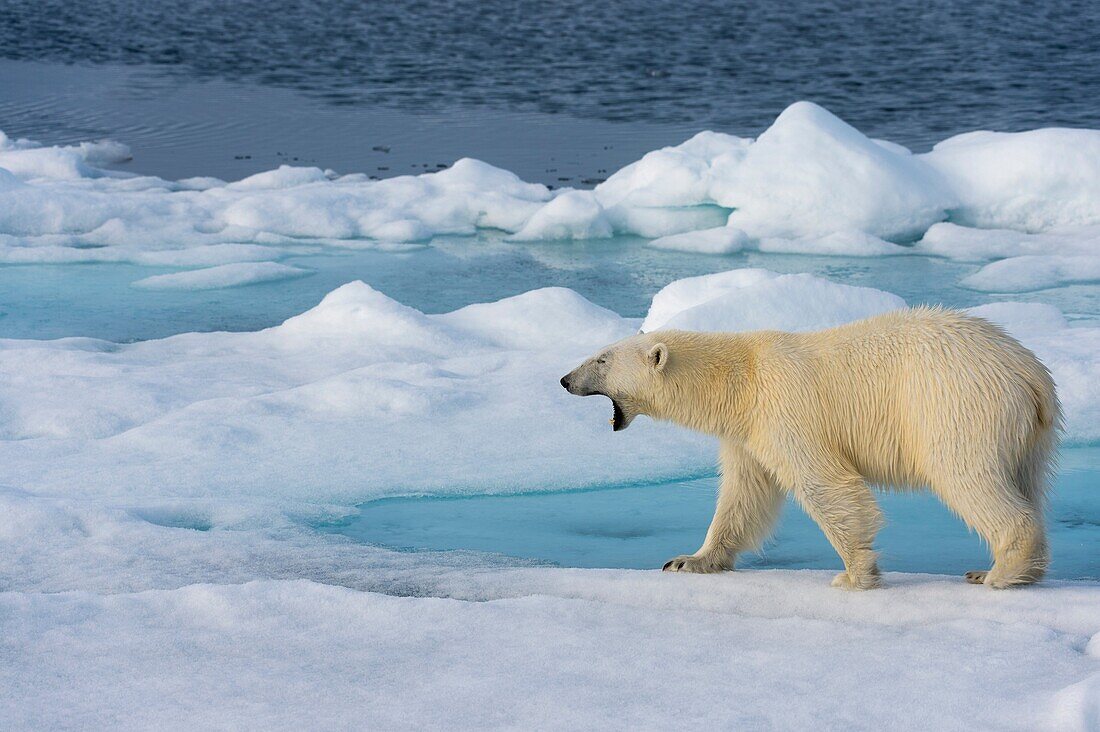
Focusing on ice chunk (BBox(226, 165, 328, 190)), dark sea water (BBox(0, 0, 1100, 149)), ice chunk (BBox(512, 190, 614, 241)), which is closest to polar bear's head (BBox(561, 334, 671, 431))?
ice chunk (BBox(512, 190, 614, 241))

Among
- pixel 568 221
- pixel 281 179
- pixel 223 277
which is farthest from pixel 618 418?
pixel 281 179

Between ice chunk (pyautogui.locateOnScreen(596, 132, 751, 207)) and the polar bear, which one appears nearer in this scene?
the polar bear

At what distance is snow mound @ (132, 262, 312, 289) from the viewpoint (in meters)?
9.05

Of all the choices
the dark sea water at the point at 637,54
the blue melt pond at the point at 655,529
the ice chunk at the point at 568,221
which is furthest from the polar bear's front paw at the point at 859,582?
the dark sea water at the point at 637,54

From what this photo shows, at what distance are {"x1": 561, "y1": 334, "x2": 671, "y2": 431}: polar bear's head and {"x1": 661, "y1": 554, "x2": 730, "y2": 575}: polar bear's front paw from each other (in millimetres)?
425

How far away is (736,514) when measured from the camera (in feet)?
12.0

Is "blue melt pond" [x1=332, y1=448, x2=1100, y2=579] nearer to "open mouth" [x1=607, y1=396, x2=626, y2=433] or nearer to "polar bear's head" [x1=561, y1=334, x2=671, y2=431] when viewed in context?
"open mouth" [x1=607, y1=396, x2=626, y2=433]

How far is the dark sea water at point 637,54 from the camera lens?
19.0 meters

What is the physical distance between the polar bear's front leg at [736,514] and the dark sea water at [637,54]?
521 inches

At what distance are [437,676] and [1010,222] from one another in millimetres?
8733

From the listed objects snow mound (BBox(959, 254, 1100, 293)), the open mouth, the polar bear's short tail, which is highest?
the polar bear's short tail

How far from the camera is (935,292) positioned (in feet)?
28.1

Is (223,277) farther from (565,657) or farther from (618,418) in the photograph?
(565,657)

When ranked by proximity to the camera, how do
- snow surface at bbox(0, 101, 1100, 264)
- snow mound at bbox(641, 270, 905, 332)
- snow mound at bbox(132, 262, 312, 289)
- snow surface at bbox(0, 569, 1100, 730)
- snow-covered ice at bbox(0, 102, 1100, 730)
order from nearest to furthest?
snow surface at bbox(0, 569, 1100, 730), snow-covered ice at bbox(0, 102, 1100, 730), snow mound at bbox(641, 270, 905, 332), snow mound at bbox(132, 262, 312, 289), snow surface at bbox(0, 101, 1100, 264)
